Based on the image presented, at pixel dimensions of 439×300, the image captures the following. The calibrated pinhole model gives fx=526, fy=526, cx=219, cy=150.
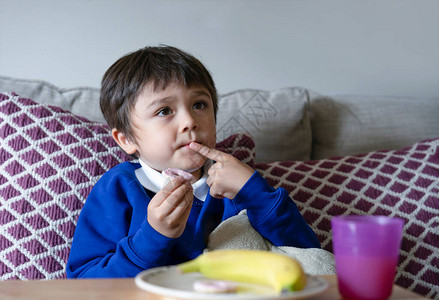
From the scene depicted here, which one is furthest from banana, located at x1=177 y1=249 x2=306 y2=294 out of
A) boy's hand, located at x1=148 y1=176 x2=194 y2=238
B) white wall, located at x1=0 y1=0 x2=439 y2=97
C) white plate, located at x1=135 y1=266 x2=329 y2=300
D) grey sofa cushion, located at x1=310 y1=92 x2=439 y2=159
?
white wall, located at x1=0 y1=0 x2=439 y2=97

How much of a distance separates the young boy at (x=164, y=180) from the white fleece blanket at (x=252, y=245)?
0.03 m

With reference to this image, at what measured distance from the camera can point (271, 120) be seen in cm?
178

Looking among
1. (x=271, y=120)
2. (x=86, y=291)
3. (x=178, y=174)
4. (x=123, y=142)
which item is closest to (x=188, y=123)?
(x=178, y=174)

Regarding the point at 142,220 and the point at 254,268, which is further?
the point at 142,220

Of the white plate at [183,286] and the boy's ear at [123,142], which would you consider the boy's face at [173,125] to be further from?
the white plate at [183,286]

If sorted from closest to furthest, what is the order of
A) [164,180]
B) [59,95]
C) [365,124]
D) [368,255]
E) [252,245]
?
[368,255] → [252,245] → [164,180] → [59,95] → [365,124]

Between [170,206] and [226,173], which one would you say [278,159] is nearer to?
[226,173]

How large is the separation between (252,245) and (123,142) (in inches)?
17.4

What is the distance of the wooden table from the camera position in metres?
0.67

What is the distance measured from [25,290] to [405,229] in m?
1.04

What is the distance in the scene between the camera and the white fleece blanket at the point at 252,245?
106cm

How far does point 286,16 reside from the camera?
2.04 metres

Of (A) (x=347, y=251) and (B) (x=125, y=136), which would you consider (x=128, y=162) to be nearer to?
(B) (x=125, y=136)

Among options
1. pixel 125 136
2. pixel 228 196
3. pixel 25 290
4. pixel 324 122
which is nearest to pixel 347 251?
pixel 25 290
